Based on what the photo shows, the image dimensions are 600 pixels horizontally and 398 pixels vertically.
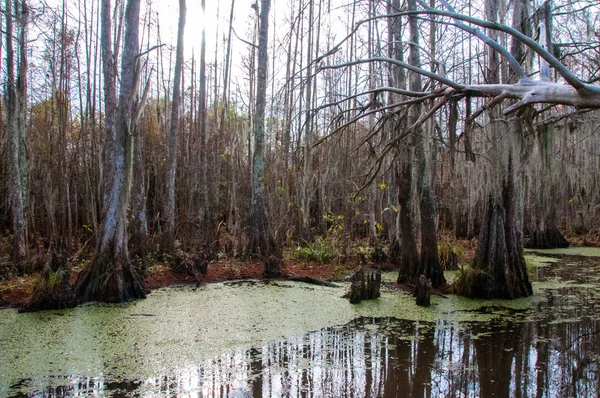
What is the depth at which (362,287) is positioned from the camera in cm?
608

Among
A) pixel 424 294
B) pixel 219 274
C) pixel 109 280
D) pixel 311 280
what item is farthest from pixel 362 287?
pixel 109 280

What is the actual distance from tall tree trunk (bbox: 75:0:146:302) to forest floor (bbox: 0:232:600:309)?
2.26ft

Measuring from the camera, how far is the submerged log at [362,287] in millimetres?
6027

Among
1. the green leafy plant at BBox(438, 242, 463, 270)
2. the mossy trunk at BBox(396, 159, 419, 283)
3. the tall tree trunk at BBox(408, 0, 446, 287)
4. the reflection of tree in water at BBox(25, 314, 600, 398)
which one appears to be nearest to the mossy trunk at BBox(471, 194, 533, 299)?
the tall tree trunk at BBox(408, 0, 446, 287)

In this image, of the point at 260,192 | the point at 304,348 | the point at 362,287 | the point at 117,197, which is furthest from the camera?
the point at 260,192

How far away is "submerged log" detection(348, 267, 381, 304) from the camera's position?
6027 mm

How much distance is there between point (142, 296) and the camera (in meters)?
6.18

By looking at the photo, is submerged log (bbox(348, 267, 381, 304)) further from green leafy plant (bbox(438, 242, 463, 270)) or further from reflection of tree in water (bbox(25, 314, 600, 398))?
green leafy plant (bbox(438, 242, 463, 270))

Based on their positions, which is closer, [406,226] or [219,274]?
[406,226]

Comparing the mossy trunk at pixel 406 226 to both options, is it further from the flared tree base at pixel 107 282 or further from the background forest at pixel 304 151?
the flared tree base at pixel 107 282

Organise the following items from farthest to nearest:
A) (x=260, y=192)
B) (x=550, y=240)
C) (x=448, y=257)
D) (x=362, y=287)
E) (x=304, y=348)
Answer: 1. (x=550, y=240)
2. (x=448, y=257)
3. (x=260, y=192)
4. (x=362, y=287)
5. (x=304, y=348)

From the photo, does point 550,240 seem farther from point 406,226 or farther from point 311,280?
point 311,280

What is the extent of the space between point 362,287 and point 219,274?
2849 millimetres

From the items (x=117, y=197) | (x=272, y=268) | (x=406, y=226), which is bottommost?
(x=272, y=268)
